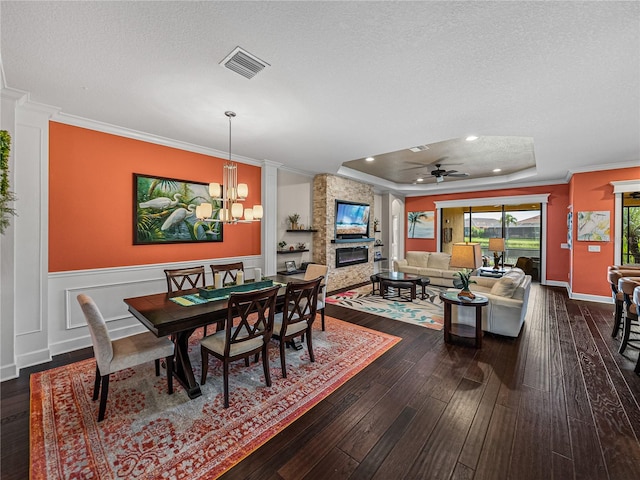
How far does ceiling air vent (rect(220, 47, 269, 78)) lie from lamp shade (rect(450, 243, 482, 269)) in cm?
294

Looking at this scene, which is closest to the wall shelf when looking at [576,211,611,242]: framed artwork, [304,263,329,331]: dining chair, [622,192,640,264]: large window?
[304,263,329,331]: dining chair

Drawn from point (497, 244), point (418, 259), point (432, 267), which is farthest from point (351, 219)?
point (497, 244)

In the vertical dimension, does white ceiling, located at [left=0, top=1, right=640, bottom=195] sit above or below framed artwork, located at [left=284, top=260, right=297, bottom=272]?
above

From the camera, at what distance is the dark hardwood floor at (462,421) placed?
169cm

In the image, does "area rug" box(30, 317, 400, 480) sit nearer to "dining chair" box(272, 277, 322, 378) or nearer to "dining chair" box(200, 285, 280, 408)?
"dining chair" box(200, 285, 280, 408)

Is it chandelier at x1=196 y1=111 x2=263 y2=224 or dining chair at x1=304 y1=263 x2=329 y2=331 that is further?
dining chair at x1=304 y1=263 x2=329 y2=331

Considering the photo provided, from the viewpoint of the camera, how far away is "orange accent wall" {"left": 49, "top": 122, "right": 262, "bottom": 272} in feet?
10.4

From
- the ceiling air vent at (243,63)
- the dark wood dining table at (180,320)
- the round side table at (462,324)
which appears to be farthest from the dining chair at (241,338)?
the round side table at (462,324)

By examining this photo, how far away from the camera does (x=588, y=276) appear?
558 centimetres

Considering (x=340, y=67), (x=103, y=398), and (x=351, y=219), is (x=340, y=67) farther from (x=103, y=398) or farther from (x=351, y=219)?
(x=351, y=219)

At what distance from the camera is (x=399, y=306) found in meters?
5.13

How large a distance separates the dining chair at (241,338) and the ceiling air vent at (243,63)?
1.86 m

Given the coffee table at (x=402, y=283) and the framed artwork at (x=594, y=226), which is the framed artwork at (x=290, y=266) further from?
the framed artwork at (x=594, y=226)

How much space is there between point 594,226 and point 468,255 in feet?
13.9
